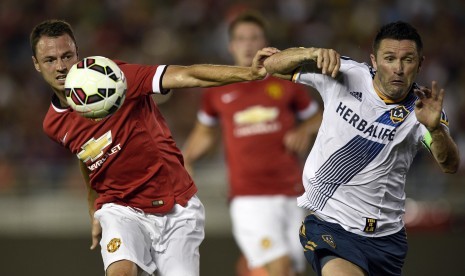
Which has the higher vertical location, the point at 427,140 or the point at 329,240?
the point at 427,140

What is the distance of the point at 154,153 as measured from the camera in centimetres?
568

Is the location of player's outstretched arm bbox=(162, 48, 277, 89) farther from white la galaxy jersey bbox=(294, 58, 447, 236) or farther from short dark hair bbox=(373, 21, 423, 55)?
short dark hair bbox=(373, 21, 423, 55)

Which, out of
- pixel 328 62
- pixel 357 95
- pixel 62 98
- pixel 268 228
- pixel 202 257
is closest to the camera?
pixel 328 62

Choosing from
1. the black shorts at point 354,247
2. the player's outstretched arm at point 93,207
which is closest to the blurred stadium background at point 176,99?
the player's outstretched arm at point 93,207

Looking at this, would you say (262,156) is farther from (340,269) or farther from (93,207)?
(340,269)

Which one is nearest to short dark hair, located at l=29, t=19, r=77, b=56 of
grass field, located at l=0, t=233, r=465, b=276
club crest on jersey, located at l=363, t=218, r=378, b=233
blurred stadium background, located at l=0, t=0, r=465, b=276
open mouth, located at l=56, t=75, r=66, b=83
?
open mouth, located at l=56, t=75, r=66, b=83

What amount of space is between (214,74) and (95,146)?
963 mm

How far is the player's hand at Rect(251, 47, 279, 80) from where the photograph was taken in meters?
5.15

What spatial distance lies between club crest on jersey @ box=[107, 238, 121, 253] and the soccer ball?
30.4 inches

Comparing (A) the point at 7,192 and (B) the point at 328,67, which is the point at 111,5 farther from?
(B) the point at 328,67

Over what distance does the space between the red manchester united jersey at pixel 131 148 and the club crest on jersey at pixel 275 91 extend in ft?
8.38

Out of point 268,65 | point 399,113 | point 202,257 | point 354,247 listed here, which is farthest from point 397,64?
point 202,257

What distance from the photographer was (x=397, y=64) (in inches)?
202

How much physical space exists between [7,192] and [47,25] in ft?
28.5
